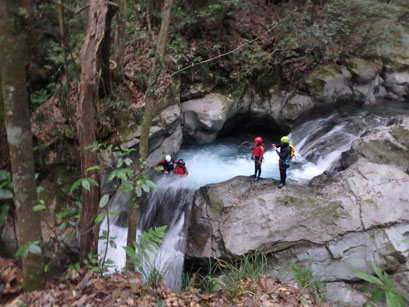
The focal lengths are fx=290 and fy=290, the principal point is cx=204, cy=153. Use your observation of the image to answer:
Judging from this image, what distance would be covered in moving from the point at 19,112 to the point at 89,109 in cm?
150

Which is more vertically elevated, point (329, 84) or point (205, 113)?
point (329, 84)

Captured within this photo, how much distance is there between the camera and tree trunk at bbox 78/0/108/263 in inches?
162

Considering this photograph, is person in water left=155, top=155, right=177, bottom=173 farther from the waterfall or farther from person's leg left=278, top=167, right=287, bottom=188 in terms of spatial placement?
person's leg left=278, top=167, right=287, bottom=188

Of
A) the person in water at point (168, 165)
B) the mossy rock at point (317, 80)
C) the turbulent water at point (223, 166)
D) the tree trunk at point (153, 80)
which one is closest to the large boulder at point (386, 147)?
the turbulent water at point (223, 166)

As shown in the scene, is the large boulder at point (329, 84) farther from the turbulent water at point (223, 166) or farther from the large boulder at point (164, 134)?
the large boulder at point (164, 134)

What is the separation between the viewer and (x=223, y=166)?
10.3 metres

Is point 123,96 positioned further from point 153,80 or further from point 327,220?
point 327,220

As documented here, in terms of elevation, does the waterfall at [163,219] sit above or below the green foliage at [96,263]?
below

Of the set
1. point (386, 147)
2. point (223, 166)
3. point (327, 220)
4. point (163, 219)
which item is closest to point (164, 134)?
point (223, 166)

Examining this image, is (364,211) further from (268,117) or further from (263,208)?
(268,117)

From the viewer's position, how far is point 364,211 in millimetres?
6504

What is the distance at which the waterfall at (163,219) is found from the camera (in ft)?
23.0

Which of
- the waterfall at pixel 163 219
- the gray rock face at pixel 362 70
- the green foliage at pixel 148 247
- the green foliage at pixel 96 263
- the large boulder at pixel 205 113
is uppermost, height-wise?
the gray rock face at pixel 362 70

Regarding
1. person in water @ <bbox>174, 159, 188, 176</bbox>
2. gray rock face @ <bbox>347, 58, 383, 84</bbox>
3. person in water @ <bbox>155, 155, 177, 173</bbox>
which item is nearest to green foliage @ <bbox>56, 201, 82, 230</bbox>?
person in water @ <bbox>155, 155, 177, 173</bbox>
